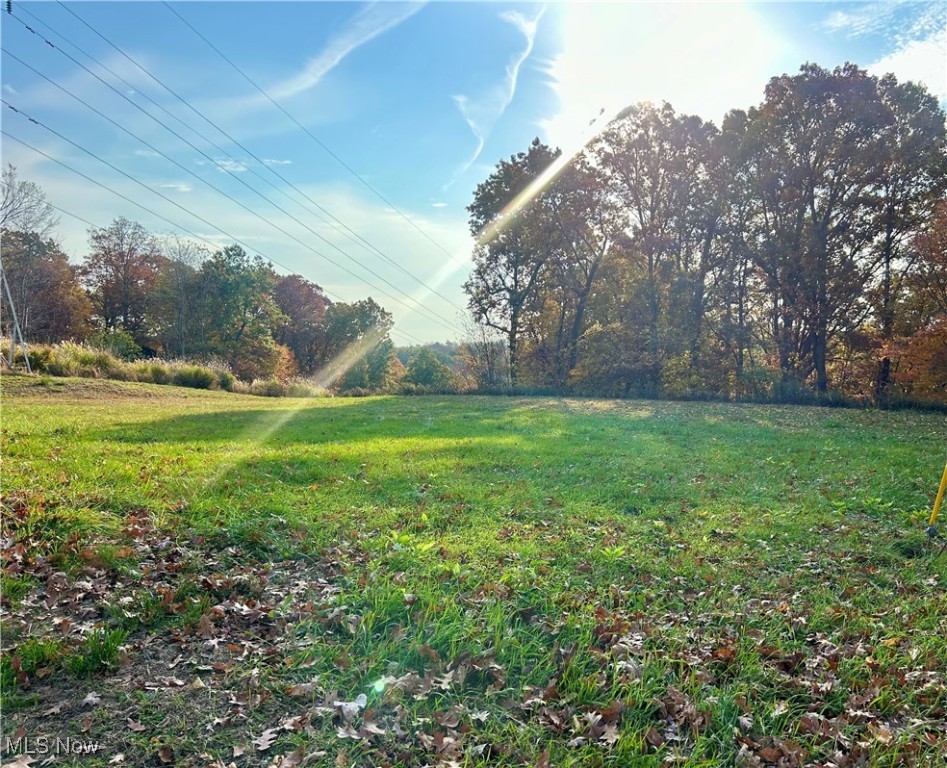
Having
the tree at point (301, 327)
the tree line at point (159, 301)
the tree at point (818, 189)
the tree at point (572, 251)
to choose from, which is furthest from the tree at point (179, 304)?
the tree at point (818, 189)

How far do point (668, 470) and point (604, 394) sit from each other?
17.9 m

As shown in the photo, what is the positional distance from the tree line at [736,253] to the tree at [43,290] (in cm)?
2638

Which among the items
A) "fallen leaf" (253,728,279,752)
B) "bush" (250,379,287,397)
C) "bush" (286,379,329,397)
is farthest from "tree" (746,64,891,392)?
"fallen leaf" (253,728,279,752)

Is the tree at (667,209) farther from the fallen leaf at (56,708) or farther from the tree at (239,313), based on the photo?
the tree at (239,313)

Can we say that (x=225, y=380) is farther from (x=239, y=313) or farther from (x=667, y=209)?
(x=667, y=209)

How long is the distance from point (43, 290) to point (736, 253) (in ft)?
139

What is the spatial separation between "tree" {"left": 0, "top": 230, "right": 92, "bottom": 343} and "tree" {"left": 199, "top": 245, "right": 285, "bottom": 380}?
8314mm

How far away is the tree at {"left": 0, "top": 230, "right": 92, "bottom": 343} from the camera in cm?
2993

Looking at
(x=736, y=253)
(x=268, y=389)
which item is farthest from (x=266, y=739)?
(x=736, y=253)

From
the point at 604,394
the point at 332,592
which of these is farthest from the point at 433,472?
the point at 604,394

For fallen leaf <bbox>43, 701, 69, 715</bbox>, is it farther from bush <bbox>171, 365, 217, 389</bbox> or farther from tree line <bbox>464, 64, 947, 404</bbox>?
tree line <bbox>464, 64, 947, 404</bbox>

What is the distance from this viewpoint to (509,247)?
104 ft

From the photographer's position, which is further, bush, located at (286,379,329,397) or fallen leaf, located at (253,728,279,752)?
bush, located at (286,379,329,397)

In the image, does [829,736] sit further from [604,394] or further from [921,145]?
[921,145]
